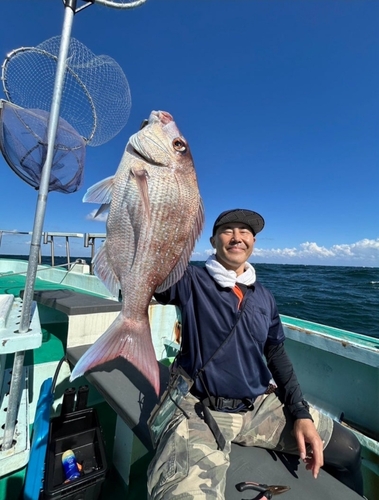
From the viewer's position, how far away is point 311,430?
6.10 feet

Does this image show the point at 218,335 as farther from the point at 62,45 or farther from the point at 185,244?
the point at 62,45

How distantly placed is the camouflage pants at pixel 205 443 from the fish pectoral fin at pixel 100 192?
1.62 m

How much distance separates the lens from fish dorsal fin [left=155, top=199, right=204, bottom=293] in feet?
5.42

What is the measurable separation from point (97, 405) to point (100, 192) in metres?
3.13

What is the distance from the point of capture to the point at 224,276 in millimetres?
2088

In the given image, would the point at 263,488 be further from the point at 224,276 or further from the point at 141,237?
the point at 141,237

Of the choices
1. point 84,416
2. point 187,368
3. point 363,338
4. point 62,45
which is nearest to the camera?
point 62,45

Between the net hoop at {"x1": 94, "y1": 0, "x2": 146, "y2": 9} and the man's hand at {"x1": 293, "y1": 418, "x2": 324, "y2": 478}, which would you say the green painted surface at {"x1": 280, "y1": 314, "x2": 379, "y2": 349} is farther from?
the net hoop at {"x1": 94, "y1": 0, "x2": 146, "y2": 9}

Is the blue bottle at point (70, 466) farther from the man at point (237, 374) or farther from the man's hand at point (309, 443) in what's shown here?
the man's hand at point (309, 443)

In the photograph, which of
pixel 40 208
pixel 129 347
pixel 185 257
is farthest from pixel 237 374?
pixel 40 208

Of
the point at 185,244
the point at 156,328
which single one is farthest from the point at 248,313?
the point at 156,328

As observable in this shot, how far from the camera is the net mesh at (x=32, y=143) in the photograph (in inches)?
108

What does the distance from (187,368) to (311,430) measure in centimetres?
103

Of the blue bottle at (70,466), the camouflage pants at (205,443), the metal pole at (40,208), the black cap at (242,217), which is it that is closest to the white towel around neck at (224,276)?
the black cap at (242,217)
